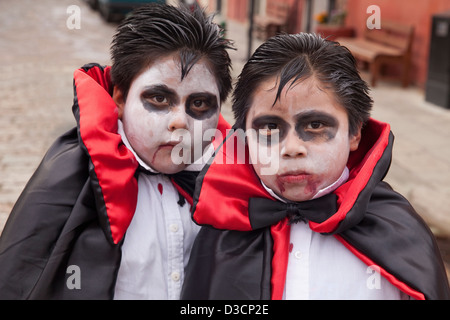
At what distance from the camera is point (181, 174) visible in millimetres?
2113

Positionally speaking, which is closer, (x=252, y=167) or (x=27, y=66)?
(x=252, y=167)

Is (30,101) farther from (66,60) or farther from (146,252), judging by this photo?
(146,252)

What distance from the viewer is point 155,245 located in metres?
1.97

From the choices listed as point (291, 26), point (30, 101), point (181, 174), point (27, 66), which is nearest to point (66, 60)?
point (27, 66)

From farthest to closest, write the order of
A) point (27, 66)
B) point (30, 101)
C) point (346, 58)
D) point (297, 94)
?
point (27, 66)
point (30, 101)
point (346, 58)
point (297, 94)

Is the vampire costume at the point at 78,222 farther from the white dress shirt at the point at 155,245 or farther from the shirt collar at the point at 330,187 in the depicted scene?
the shirt collar at the point at 330,187

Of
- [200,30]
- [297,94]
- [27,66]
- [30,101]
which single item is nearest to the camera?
[297,94]

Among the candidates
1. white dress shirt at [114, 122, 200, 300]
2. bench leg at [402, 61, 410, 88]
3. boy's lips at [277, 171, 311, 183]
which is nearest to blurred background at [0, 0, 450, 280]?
bench leg at [402, 61, 410, 88]

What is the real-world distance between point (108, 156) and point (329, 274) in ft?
2.71

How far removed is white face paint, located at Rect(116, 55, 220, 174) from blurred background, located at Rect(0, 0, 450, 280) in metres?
0.43

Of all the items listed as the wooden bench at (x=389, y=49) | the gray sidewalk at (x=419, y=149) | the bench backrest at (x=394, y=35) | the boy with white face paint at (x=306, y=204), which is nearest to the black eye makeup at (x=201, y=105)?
the boy with white face paint at (x=306, y=204)

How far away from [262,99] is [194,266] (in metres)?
0.62

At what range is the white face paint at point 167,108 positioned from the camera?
193 cm

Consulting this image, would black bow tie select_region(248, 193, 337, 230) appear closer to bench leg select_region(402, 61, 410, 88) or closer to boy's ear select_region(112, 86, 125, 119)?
boy's ear select_region(112, 86, 125, 119)
